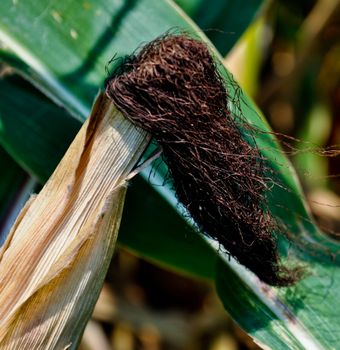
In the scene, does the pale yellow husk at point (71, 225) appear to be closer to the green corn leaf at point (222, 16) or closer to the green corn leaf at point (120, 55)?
the green corn leaf at point (120, 55)

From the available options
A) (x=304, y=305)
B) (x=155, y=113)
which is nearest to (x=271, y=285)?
(x=304, y=305)

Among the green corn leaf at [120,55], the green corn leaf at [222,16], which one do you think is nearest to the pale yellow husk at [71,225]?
the green corn leaf at [120,55]

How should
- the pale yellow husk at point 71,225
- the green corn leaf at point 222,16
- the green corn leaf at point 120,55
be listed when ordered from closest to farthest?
the pale yellow husk at point 71,225 → the green corn leaf at point 120,55 → the green corn leaf at point 222,16

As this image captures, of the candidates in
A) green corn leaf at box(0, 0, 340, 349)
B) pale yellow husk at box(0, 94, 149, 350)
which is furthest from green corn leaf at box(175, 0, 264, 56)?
pale yellow husk at box(0, 94, 149, 350)

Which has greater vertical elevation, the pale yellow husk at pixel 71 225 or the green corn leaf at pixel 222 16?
the pale yellow husk at pixel 71 225

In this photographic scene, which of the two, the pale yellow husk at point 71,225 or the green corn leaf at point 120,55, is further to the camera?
the green corn leaf at point 120,55

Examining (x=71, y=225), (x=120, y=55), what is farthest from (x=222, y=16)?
(x=71, y=225)

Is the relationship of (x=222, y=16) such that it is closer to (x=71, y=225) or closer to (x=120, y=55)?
(x=120, y=55)

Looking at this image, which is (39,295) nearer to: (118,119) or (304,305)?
(118,119)
